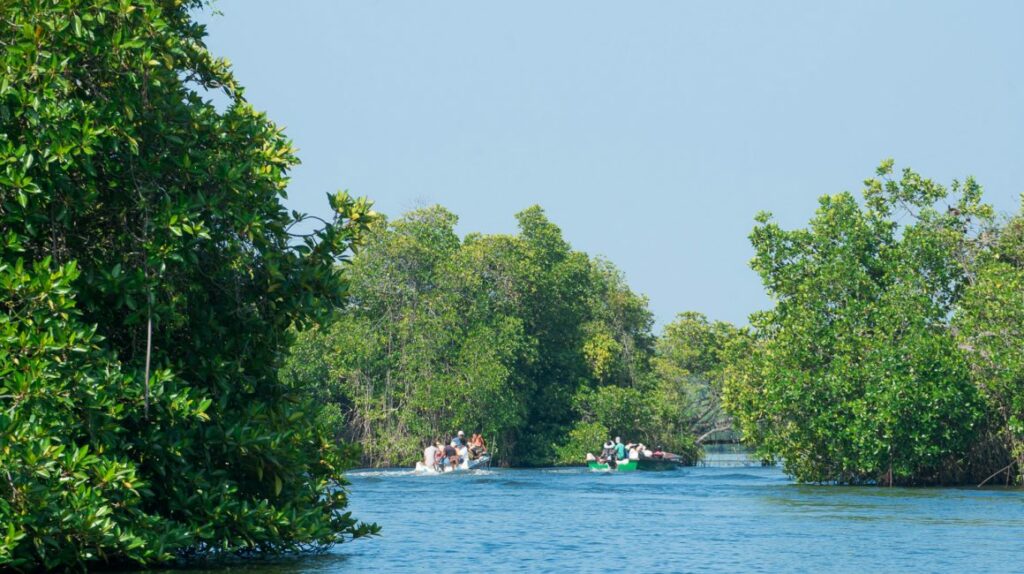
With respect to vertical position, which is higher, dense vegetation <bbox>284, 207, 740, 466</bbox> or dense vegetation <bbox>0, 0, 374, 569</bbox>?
dense vegetation <bbox>284, 207, 740, 466</bbox>

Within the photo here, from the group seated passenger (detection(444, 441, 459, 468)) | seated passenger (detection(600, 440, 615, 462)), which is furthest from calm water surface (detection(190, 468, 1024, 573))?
seated passenger (detection(600, 440, 615, 462))

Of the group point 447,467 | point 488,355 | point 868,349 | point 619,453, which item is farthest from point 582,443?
point 868,349

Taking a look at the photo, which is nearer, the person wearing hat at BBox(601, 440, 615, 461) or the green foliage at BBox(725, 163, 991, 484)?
the green foliage at BBox(725, 163, 991, 484)

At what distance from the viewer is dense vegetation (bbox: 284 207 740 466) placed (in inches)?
2202

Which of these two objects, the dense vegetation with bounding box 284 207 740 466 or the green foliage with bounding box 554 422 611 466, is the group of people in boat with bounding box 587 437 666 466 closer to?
Result: the green foliage with bounding box 554 422 611 466

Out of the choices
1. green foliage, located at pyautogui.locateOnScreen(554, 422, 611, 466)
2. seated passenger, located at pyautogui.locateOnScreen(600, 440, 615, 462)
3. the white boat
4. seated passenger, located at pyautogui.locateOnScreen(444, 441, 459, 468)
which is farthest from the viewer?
green foliage, located at pyautogui.locateOnScreen(554, 422, 611, 466)

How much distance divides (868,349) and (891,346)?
981 millimetres

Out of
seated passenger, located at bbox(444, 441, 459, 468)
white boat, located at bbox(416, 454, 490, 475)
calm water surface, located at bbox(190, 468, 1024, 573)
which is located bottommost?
calm water surface, located at bbox(190, 468, 1024, 573)

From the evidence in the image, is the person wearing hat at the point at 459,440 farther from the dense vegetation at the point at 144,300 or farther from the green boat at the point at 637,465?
the dense vegetation at the point at 144,300

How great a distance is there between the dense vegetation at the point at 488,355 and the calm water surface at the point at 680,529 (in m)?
15.4

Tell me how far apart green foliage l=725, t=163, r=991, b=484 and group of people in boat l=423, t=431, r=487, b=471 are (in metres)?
12.7

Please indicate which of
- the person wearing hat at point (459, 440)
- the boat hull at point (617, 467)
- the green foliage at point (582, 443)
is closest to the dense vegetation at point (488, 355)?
the green foliage at point (582, 443)

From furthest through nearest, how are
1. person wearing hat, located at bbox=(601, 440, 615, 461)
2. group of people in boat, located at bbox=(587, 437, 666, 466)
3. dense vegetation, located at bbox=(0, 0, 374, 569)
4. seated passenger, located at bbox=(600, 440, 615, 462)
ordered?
person wearing hat, located at bbox=(601, 440, 615, 461)
seated passenger, located at bbox=(600, 440, 615, 462)
group of people in boat, located at bbox=(587, 437, 666, 466)
dense vegetation, located at bbox=(0, 0, 374, 569)

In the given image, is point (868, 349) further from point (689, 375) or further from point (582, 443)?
point (689, 375)
